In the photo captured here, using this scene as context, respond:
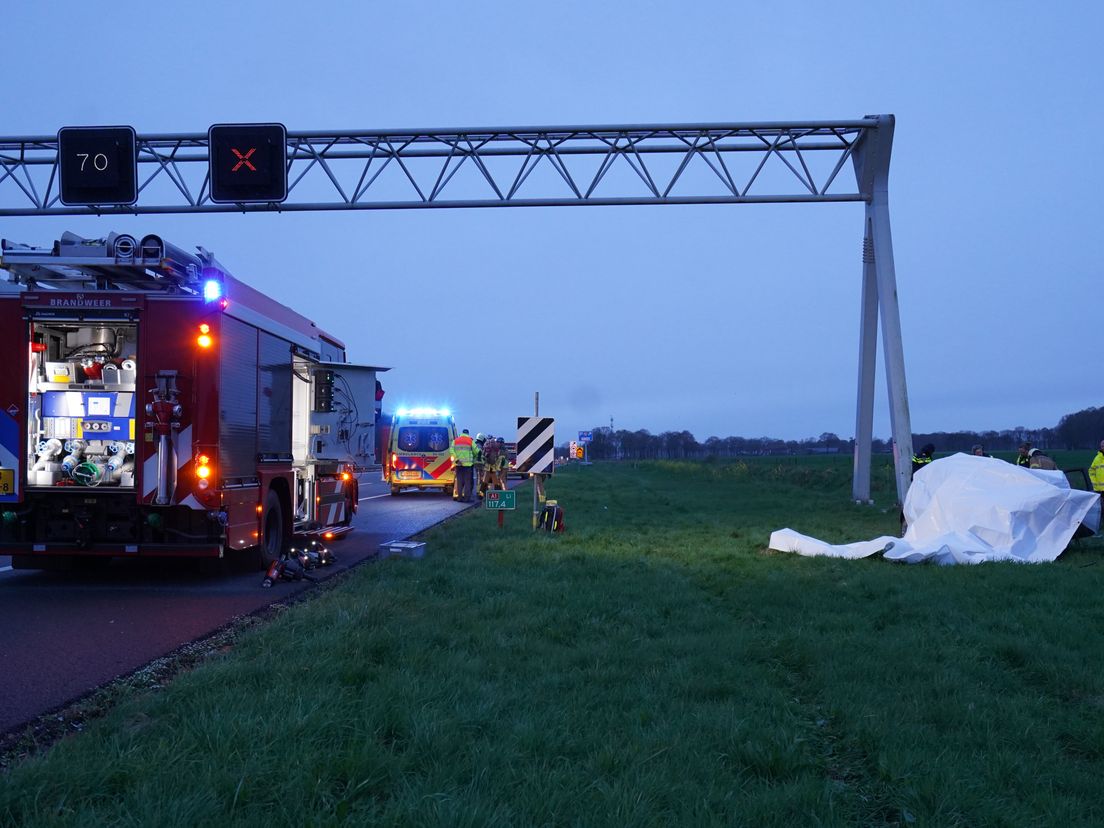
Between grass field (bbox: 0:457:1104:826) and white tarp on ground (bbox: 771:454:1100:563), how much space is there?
2.35 m

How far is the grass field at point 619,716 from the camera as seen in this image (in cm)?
393

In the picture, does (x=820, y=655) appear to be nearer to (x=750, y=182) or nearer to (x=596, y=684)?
(x=596, y=684)

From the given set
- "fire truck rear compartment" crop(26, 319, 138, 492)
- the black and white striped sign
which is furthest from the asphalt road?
the black and white striped sign

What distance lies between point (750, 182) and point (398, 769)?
1730 centimetres

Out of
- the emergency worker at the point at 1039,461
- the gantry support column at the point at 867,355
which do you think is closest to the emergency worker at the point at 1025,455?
the emergency worker at the point at 1039,461

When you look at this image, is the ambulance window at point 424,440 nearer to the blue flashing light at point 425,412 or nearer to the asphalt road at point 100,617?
the blue flashing light at point 425,412

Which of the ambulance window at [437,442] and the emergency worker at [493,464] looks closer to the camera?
the emergency worker at [493,464]

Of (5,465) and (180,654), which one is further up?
(5,465)

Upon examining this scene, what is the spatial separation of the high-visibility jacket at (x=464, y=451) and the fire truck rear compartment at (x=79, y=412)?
17813 mm

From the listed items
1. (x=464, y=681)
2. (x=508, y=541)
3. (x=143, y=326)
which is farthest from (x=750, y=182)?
(x=464, y=681)

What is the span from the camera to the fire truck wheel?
39.8ft

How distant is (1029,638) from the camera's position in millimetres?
7242

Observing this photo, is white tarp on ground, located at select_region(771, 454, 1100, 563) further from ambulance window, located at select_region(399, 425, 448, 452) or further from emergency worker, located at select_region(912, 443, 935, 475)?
ambulance window, located at select_region(399, 425, 448, 452)

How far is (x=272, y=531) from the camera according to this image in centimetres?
1253
